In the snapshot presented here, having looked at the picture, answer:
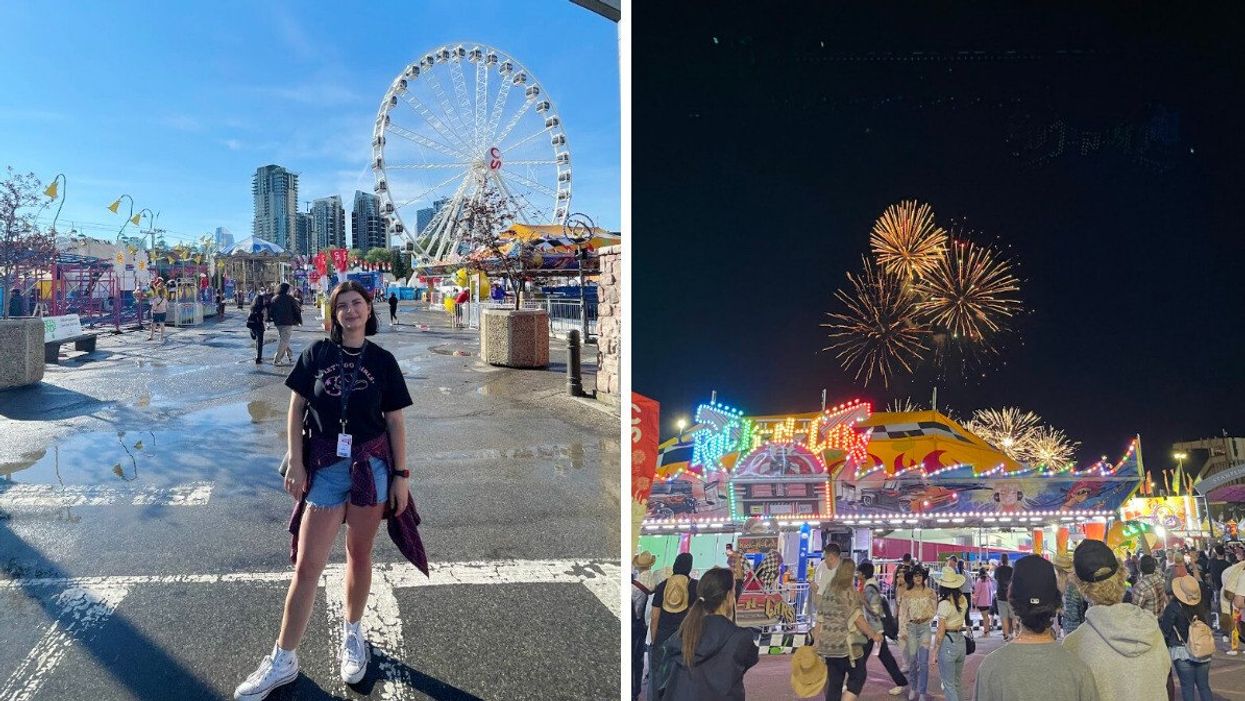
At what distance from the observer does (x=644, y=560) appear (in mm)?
2004

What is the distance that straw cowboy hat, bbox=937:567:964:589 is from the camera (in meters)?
2.14

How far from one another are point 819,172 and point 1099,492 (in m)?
1.27

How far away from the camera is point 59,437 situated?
18.8ft

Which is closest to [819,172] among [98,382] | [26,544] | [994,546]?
[994,546]

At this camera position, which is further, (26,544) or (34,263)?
(34,263)

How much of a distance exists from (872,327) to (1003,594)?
874 millimetres


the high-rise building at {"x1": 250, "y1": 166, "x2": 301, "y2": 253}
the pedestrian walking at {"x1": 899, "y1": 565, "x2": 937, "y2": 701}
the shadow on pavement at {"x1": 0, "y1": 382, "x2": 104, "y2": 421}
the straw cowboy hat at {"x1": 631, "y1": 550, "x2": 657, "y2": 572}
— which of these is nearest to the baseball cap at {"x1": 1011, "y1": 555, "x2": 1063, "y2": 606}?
the pedestrian walking at {"x1": 899, "y1": 565, "x2": 937, "y2": 701}

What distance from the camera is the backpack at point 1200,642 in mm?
2182

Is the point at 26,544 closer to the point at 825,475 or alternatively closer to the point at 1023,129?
the point at 825,475

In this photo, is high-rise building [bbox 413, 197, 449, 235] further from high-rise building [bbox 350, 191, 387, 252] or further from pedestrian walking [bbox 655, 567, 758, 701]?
pedestrian walking [bbox 655, 567, 758, 701]

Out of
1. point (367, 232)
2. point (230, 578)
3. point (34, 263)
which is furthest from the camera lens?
point (367, 232)

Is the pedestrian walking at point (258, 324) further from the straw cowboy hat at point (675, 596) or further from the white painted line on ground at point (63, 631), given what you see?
the straw cowboy hat at point (675, 596)

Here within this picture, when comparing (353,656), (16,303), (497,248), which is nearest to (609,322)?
(353,656)

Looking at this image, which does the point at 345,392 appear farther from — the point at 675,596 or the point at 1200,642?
the point at 1200,642
